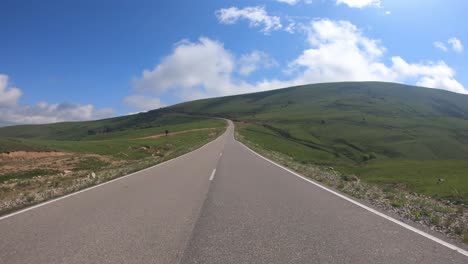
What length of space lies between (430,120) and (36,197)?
530ft

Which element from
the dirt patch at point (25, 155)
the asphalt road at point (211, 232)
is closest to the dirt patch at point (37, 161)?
the dirt patch at point (25, 155)

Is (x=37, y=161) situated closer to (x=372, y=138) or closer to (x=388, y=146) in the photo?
(x=388, y=146)

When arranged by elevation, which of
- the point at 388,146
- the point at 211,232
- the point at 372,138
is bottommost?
the point at 388,146

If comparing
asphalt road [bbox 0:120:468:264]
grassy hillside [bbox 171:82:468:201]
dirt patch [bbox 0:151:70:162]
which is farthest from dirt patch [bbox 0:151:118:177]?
grassy hillside [bbox 171:82:468:201]

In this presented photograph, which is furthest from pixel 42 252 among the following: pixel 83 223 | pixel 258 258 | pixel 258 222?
pixel 258 222

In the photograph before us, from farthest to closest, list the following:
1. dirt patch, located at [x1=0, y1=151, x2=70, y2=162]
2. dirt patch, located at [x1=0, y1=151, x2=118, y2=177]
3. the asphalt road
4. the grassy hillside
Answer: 1. the grassy hillside
2. dirt patch, located at [x1=0, y1=151, x2=70, y2=162]
3. dirt patch, located at [x1=0, y1=151, x2=118, y2=177]
4. the asphalt road

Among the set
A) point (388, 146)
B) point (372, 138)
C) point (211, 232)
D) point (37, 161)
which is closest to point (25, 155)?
point (37, 161)

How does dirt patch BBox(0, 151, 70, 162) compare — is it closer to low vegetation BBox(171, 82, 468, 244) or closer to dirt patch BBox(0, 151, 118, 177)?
dirt patch BBox(0, 151, 118, 177)

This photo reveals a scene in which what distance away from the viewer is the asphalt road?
5.63 metres

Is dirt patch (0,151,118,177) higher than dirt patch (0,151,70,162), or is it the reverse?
dirt patch (0,151,70,162)

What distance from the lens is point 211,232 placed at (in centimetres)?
695

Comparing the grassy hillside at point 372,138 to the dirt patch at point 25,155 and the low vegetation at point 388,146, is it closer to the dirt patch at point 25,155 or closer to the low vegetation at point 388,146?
the low vegetation at point 388,146

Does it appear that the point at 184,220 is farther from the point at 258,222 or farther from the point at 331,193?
the point at 331,193

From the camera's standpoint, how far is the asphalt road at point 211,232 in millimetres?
5629
